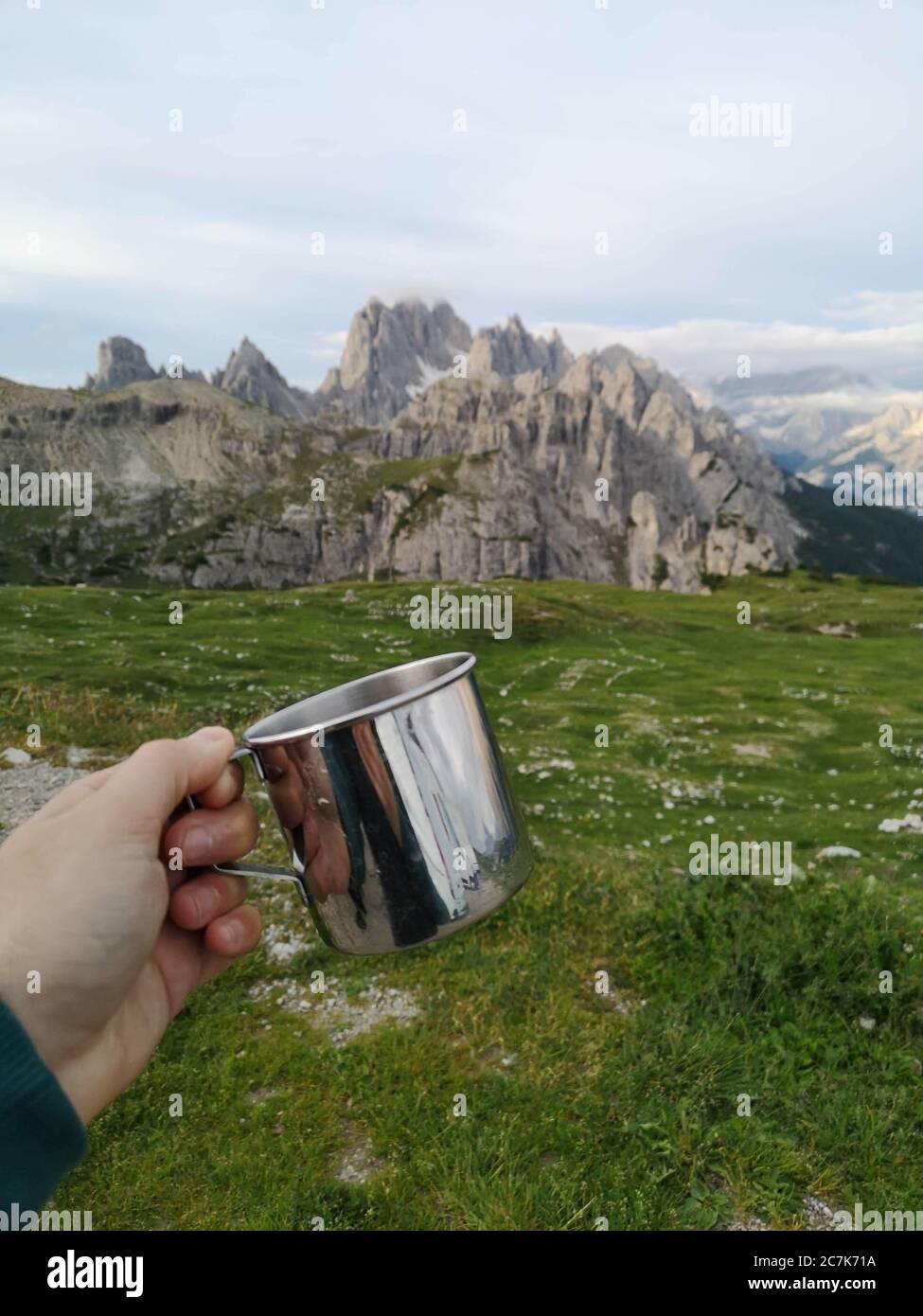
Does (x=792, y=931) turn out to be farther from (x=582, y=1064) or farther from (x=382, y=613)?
(x=382, y=613)

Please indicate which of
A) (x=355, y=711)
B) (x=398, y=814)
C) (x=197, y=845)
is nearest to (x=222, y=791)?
(x=197, y=845)

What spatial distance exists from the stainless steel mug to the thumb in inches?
8.9

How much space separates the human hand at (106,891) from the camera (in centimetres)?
309

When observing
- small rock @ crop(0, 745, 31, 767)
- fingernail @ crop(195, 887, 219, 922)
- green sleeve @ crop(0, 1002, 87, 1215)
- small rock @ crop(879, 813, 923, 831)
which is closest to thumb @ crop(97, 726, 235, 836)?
fingernail @ crop(195, 887, 219, 922)

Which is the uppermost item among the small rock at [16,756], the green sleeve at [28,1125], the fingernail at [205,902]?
the fingernail at [205,902]

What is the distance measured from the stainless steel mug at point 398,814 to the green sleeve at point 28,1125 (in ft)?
3.49

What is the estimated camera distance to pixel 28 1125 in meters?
2.75

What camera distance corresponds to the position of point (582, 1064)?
644 centimetres

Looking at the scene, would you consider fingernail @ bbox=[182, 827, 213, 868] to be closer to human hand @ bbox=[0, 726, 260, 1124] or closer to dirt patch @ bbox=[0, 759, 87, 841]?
human hand @ bbox=[0, 726, 260, 1124]

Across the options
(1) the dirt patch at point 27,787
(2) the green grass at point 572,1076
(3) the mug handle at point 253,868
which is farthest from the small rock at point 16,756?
(3) the mug handle at point 253,868

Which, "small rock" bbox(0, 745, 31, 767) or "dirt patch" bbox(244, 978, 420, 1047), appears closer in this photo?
"dirt patch" bbox(244, 978, 420, 1047)

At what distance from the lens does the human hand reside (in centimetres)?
309

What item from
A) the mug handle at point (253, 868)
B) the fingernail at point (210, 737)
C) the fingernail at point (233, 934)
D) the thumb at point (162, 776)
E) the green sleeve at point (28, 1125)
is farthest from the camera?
the fingernail at point (233, 934)

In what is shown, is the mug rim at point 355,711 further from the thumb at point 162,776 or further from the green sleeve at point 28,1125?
the green sleeve at point 28,1125
